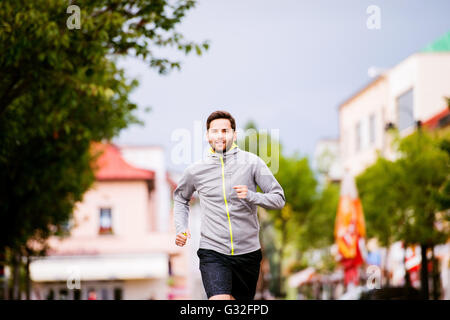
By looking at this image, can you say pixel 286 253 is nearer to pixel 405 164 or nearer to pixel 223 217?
pixel 405 164

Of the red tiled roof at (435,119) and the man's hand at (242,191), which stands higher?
the red tiled roof at (435,119)

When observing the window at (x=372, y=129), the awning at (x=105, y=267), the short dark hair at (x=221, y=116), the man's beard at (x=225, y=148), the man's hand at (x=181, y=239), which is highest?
the window at (x=372, y=129)

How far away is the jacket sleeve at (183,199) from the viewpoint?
18.5 feet

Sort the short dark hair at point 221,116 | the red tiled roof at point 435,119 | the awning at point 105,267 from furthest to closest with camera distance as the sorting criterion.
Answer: the awning at point 105,267, the red tiled roof at point 435,119, the short dark hair at point 221,116

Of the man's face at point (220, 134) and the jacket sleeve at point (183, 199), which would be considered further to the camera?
the jacket sleeve at point (183, 199)

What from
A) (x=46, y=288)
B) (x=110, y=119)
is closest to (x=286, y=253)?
(x=46, y=288)

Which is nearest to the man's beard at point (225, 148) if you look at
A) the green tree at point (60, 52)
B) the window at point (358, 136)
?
the green tree at point (60, 52)

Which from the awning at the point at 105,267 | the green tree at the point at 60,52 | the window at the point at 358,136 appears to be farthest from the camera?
the window at the point at 358,136

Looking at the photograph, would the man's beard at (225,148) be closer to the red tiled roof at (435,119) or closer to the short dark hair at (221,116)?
the short dark hair at (221,116)

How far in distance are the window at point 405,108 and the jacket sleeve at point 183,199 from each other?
139 feet

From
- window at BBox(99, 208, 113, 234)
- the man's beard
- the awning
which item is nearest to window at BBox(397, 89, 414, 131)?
the awning
